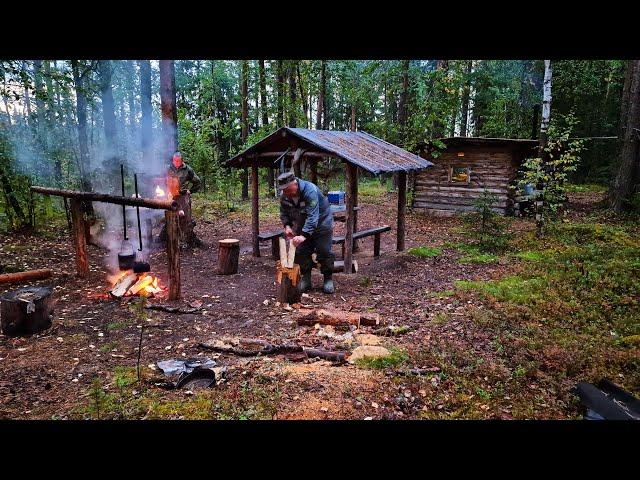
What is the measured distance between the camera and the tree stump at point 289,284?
7.84m

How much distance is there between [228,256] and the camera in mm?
9672

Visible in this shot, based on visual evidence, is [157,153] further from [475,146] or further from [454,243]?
[475,146]

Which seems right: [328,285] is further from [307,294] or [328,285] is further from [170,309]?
[170,309]

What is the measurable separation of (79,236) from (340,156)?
5.86 metres

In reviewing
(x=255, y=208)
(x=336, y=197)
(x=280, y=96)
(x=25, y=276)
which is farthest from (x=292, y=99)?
(x=25, y=276)

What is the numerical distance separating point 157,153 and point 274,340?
8157 millimetres

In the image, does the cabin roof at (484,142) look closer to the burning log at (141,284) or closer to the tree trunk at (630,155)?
the tree trunk at (630,155)

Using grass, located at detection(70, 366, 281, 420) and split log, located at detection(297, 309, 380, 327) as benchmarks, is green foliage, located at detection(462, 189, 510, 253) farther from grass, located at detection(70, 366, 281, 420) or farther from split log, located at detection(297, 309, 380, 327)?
grass, located at detection(70, 366, 281, 420)

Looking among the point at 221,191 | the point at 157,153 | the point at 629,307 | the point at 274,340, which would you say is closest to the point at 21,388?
the point at 274,340

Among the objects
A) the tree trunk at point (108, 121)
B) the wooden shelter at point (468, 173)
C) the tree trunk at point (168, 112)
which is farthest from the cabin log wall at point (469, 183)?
the tree trunk at point (108, 121)

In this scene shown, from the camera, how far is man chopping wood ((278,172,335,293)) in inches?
321

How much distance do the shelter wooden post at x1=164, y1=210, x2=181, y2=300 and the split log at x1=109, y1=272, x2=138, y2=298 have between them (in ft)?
3.18

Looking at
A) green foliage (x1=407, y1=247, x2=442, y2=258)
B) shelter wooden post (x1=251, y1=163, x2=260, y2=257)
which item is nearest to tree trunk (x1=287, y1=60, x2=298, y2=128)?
shelter wooden post (x1=251, y1=163, x2=260, y2=257)
